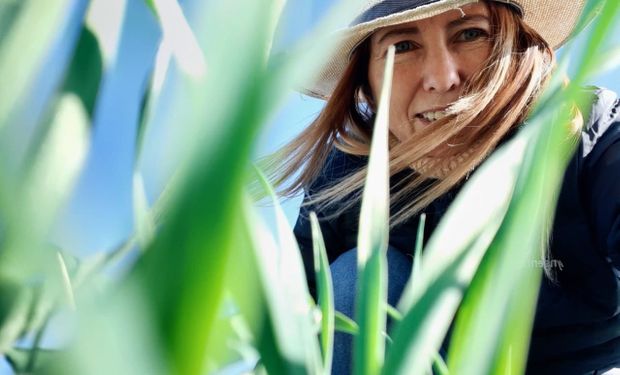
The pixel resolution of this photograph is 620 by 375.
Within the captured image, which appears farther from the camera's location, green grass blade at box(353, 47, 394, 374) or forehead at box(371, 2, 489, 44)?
forehead at box(371, 2, 489, 44)

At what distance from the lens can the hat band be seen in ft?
3.13

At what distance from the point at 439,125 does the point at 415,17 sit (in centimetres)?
15

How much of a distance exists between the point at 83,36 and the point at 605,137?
2.77 feet

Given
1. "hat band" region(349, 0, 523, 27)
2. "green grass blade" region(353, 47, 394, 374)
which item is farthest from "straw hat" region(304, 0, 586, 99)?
"green grass blade" region(353, 47, 394, 374)

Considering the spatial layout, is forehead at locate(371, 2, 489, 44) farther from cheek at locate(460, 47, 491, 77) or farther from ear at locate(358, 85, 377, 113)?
ear at locate(358, 85, 377, 113)

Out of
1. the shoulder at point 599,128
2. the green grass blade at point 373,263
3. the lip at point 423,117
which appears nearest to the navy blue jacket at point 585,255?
the shoulder at point 599,128

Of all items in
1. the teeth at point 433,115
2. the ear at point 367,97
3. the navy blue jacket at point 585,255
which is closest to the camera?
the navy blue jacket at point 585,255

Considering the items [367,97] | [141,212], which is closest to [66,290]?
[141,212]

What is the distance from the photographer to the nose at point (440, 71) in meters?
0.95

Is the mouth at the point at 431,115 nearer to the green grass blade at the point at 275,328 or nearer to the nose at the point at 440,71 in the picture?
the nose at the point at 440,71

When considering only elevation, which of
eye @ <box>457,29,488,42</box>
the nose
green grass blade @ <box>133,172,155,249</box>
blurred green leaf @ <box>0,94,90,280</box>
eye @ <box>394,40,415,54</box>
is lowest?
the nose

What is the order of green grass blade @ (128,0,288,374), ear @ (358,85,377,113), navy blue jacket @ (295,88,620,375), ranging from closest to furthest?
green grass blade @ (128,0,288,374), navy blue jacket @ (295,88,620,375), ear @ (358,85,377,113)

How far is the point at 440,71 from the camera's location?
0.96 m

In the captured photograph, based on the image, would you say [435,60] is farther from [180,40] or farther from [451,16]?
[180,40]
